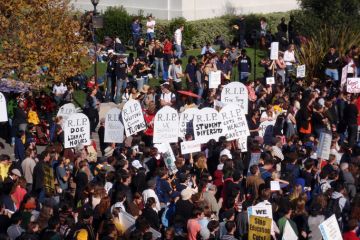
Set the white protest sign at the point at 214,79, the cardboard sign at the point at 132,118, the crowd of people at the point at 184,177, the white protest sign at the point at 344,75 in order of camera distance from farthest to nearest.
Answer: the white protest sign at the point at 344,75 → the white protest sign at the point at 214,79 → the cardboard sign at the point at 132,118 → the crowd of people at the point at 184,177

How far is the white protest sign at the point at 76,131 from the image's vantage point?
21.1 metres

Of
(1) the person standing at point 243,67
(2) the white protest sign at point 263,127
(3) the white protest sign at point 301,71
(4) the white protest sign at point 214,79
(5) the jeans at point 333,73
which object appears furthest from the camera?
(1) the person standing at point 243,67

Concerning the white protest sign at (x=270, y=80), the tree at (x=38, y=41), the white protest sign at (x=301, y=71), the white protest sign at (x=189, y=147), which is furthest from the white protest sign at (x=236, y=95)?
the white protest sign at (x=301, y=71)

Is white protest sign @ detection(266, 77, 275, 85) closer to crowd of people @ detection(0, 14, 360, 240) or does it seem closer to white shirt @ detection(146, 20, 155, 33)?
crowd of people @ detection(0, 14, 360, 240)

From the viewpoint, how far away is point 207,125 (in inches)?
846

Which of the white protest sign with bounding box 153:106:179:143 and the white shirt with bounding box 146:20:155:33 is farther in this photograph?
the white shirt with bounding box 146:20:155:33

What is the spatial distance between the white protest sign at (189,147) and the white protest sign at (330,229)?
6.13 m

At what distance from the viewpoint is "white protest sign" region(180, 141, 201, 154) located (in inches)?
811

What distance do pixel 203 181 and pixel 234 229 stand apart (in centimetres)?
204

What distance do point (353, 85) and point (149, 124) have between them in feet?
23.8

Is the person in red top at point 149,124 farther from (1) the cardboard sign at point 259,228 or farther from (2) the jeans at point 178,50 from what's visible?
(2) the jeans at point 178,50

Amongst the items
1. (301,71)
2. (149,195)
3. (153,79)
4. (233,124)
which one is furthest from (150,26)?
(149,195)

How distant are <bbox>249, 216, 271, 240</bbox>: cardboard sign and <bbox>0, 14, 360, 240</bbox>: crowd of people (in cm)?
35

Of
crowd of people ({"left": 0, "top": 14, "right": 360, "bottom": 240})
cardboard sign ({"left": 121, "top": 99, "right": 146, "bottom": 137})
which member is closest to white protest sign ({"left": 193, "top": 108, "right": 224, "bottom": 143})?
crowd of people ({"left": 0, "top": 14, "right": 360, "bottom": 240})
